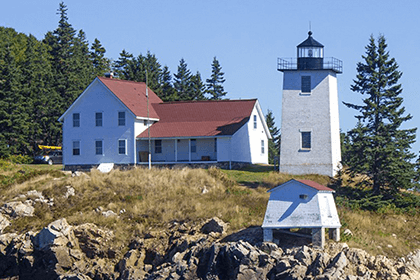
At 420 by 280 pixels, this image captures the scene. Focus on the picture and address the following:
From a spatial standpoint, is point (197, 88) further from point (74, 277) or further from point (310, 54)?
point (74, 277)

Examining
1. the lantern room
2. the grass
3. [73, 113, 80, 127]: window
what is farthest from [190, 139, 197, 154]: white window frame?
the lantern room

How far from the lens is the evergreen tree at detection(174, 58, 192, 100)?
2642 inches

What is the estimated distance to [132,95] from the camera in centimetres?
4962

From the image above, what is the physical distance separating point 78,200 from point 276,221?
39.7 ft

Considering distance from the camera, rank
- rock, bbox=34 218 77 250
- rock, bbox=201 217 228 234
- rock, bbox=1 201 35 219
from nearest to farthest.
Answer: rock, bbox=201 217 228 234
rock, bbox=34 218 77 250
rock, bbox=1 201 35 219

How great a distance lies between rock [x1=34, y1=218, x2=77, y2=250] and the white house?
14901mm

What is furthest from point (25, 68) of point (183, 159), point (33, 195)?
point (33, 195)

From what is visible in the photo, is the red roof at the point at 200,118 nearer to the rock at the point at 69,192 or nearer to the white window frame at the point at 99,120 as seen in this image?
the white window frame at the point at 99,120

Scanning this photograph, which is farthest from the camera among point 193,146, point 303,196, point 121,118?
point 193,146

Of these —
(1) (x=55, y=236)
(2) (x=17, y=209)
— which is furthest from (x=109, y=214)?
(2) (x=17, y=209)

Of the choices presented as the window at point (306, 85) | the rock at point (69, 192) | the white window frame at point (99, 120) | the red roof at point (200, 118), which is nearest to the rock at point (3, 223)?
the rock at point (69, 192)

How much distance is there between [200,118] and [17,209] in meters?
17.7

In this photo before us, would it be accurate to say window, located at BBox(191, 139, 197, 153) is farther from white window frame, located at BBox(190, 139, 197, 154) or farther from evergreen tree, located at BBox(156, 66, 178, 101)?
evergreen tree, located at BBox(156, 66, 178, 101)

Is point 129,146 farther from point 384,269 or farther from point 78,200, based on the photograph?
point 384,269
